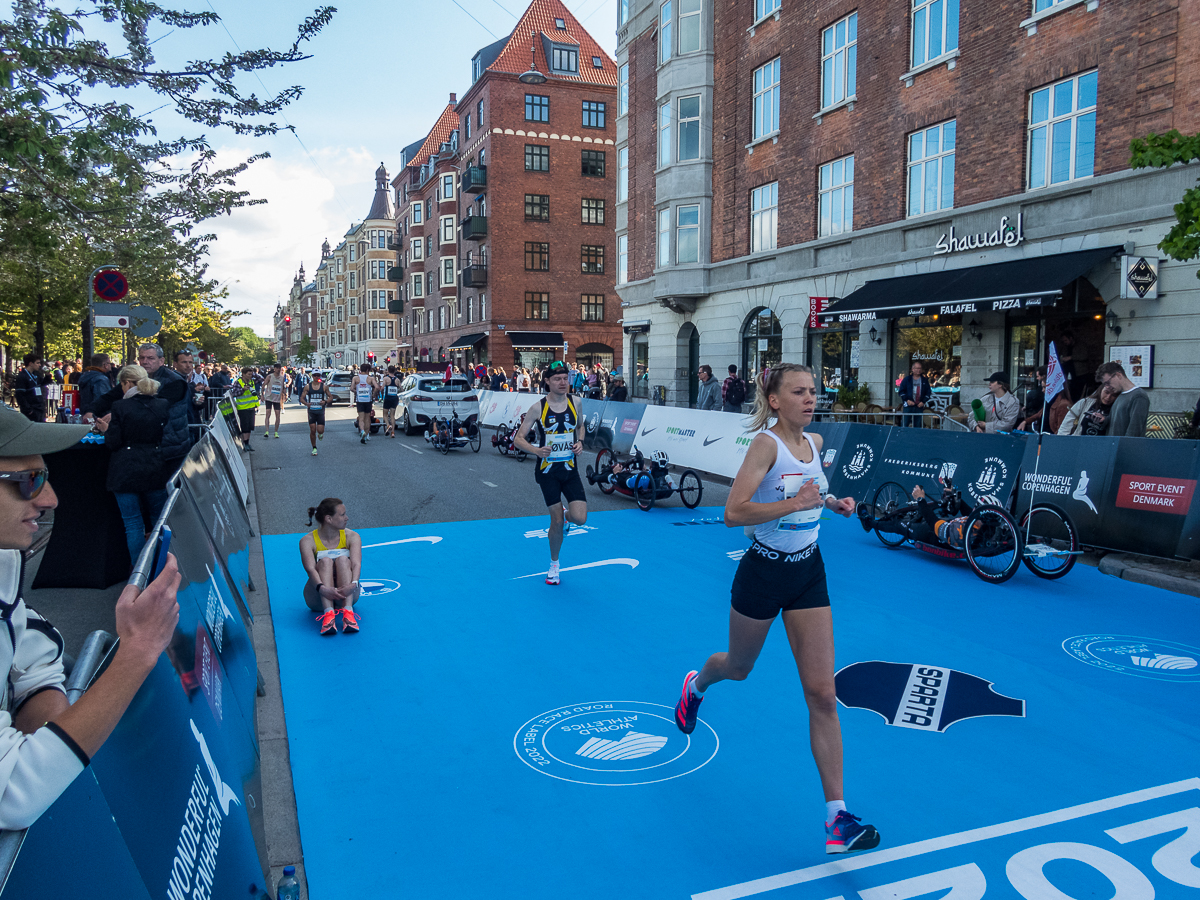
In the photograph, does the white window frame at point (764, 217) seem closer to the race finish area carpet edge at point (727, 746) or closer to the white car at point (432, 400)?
the white car at point (432, 400)

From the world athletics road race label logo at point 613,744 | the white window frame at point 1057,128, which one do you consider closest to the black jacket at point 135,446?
the world athletics road race label logo at point 613,744

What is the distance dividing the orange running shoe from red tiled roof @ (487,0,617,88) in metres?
→ 52.9

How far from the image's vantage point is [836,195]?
77.3 feet

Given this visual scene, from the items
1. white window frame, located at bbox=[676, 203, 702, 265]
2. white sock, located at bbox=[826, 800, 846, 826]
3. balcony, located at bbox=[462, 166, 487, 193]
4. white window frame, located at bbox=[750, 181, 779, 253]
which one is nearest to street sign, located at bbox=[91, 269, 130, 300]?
white sock, located at bbox=[826, 800, 846, 826]

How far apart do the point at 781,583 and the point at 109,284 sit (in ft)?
46.7

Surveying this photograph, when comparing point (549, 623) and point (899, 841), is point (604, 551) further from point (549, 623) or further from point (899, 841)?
point (899, 841)

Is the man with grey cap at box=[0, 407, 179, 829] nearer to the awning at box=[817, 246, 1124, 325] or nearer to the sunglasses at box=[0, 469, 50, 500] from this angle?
the sunglasses at box=[0, 469, 50, 500]

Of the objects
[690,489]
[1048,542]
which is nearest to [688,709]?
[1048,542]

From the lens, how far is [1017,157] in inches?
701

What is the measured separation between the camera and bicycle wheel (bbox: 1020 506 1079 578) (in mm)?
8484

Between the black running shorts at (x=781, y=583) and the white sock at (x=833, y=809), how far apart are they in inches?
32.4

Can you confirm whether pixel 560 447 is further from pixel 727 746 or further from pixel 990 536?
pixel 990 536

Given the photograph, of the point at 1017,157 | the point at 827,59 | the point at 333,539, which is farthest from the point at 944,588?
the point at 827,59

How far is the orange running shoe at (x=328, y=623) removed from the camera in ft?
22.3
